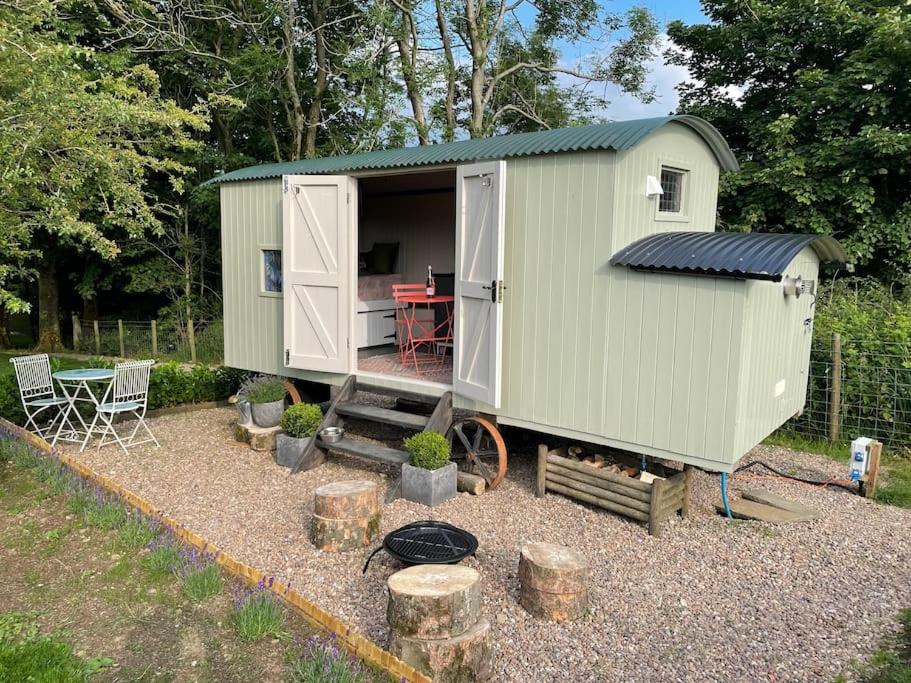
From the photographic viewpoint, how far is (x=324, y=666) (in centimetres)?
329

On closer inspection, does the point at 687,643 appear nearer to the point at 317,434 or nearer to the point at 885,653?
the point at 885,653

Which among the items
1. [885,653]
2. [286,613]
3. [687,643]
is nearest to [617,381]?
[687,643]

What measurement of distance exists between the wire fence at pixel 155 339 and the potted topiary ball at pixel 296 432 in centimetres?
821

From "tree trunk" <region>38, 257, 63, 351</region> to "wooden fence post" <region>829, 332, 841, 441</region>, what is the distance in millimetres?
15833

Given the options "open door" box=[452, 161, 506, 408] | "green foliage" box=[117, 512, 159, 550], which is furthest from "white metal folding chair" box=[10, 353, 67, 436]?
"open door" box=[452, 161, 506, 408]

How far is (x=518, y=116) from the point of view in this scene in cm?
1834

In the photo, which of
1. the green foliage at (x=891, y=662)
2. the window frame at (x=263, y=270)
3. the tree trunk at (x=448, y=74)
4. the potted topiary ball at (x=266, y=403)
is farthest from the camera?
the tree trunk at (x=448, y=74)

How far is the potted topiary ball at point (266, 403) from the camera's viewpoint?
7.54 meters

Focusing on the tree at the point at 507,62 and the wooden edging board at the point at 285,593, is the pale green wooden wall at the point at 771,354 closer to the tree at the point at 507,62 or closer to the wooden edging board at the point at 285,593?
the wooden edging board at the point at 285,593

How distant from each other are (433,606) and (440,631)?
0.13 m

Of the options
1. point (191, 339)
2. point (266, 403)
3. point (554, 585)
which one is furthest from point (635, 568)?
point (191, 339)

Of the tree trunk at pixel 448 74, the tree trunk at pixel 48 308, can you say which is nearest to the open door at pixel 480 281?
the tree trunk at pixel 448 74

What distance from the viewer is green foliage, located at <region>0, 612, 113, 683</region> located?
331 cm

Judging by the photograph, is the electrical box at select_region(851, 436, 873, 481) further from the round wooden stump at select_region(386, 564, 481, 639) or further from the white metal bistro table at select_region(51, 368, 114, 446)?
the white metal bistro table at select_region(51, 368, 114, 446)
